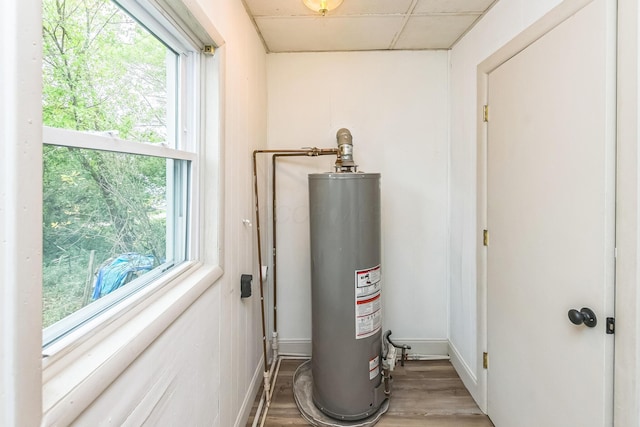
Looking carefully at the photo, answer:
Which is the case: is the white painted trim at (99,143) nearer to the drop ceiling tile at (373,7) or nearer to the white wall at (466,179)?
the drop ceiling tile at (373,7)

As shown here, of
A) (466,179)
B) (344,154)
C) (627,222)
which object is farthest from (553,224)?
(344,154)

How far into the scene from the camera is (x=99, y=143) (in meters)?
0.77

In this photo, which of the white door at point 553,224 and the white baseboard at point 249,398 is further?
the white baseboard at point 249,398

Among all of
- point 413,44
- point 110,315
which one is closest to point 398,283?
point 413,44

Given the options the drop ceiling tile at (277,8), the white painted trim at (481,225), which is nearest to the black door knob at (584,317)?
the white painted trim at (481,225)

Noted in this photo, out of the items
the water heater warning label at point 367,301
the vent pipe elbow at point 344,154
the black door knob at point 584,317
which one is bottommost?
the water heater warning label at point 367,301

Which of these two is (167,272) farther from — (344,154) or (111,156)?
(344,154)

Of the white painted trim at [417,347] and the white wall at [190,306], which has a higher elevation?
the white wall at [190,306]

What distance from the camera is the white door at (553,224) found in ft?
3.45

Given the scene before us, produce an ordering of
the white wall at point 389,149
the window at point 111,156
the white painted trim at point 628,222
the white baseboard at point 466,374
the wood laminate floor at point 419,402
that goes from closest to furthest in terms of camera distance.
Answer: the window at point 111,156 < the white painted trim at point 628,222 < the wood laminate floor at point 419,402 < the white baseboard at point 466,374 < the white wall at point 389,149

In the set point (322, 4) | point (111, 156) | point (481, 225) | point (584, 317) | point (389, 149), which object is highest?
point (322, 4)

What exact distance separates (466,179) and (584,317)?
1120 mm

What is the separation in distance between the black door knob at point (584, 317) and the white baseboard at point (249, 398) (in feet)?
5.22

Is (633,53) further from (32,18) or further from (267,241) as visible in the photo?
(267,241)
